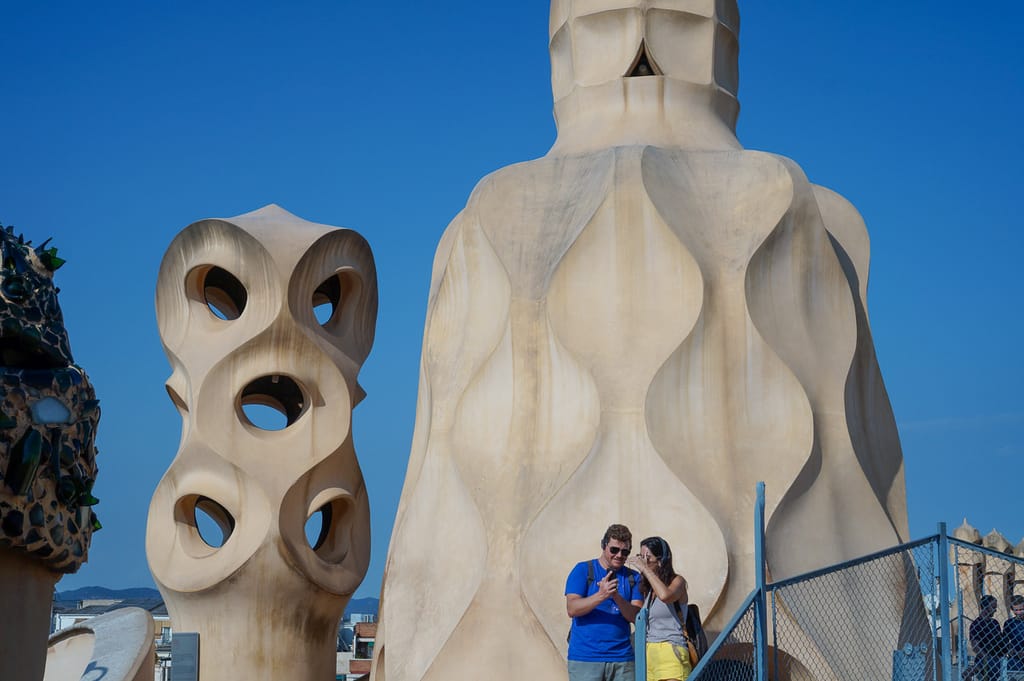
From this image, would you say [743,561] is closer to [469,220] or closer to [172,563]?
[469,220]

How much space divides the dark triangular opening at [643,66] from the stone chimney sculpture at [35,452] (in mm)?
7286

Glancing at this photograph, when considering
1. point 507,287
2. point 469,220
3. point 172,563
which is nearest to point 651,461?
point 507,287

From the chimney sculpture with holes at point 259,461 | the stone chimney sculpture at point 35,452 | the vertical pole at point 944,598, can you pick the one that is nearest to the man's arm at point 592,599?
the vertical pole at point 944,598

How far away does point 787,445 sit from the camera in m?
10.1

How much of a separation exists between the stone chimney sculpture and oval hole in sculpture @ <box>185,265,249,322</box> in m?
8.64

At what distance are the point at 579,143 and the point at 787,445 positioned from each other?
324 centimetres

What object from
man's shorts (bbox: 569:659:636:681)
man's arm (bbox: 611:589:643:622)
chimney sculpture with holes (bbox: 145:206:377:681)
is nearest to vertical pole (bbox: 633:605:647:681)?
man's arm (bbox: 611:589:643:622)

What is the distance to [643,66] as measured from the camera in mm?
11969

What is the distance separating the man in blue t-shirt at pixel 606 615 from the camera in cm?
702

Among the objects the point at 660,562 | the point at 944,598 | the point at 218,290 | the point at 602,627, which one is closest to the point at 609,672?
the point at 602,627

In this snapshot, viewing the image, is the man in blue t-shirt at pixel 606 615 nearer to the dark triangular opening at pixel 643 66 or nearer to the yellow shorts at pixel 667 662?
the yellow shorts at pixel 667 662

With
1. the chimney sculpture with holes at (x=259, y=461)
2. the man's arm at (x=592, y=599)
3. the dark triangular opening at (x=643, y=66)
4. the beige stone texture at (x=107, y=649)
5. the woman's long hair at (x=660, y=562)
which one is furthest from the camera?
the chimney sculpture with holes at (x=259, y=461)

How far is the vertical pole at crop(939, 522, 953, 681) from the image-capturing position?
8.12 m

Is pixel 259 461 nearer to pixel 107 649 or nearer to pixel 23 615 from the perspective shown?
pixel 107 649
